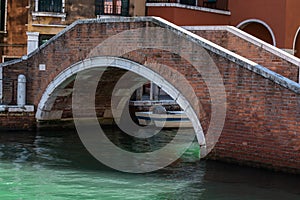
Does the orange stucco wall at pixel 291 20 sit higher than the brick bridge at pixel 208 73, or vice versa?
the orange stucco wall at pixel 291 20

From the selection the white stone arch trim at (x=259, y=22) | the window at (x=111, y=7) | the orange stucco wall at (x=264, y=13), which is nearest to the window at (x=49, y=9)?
the window at (x=111, y=7)

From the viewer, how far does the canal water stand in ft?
23.0

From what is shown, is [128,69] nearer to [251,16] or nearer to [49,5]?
[49,5]

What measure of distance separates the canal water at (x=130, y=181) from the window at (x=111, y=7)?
564 centimetres

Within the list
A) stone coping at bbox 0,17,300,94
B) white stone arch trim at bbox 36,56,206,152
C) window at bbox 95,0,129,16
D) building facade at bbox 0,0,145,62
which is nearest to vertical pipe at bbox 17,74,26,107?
white stone arch trim at bbox 36,56,206,152

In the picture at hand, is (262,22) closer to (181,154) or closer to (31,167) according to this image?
(181,154)

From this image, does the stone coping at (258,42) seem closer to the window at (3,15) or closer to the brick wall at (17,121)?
the brick wall at (17,121)

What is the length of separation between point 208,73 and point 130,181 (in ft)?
6.32

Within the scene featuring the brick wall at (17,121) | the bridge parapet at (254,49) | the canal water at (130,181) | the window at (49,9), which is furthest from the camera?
the window at (49,9)

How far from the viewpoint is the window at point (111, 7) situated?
47.2 feet

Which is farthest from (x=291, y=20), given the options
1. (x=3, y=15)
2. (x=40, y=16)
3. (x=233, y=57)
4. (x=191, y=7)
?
(x=3, y=15)

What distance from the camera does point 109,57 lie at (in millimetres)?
10227

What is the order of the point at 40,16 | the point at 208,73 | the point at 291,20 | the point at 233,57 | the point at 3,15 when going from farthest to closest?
the point at 3,15 → the point at 40,16 → the point at 291,20 → the point at 208,73 → the point at 233,57

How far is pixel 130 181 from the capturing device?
7770 millimetres
